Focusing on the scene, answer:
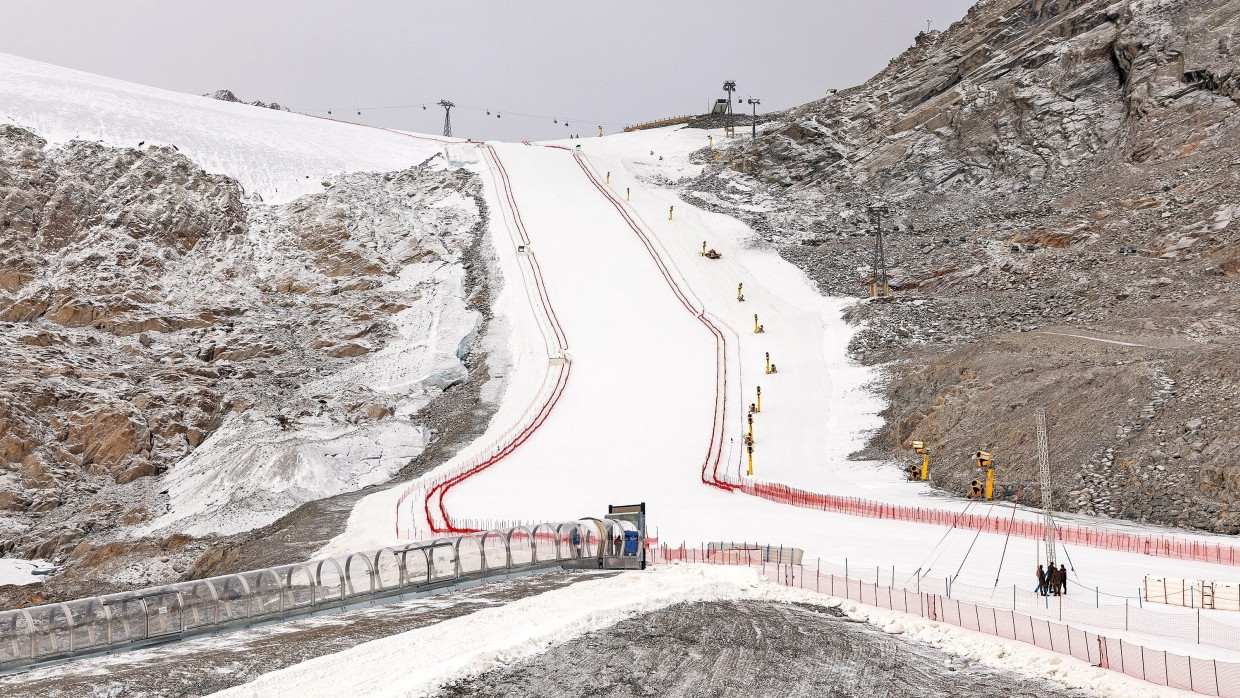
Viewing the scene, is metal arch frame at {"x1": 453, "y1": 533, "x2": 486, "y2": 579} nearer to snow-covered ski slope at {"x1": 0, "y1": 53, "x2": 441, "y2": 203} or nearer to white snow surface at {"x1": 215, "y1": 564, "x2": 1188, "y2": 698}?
white snow surface at {"x1": 215, "y1": 564, "x2": 1188, "y2": 698}

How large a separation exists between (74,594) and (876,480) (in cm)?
2301

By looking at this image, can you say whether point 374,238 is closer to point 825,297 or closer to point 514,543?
point 825,297

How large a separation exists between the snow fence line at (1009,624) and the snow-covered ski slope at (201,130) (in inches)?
1797

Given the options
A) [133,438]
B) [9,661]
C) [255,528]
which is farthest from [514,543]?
[133,438]

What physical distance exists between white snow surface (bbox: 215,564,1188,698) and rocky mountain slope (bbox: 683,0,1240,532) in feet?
36.0

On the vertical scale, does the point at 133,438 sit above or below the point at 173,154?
below

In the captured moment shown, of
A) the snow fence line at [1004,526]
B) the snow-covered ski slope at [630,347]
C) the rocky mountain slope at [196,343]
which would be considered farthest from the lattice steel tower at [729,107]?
the snow fence line at [1004,526]

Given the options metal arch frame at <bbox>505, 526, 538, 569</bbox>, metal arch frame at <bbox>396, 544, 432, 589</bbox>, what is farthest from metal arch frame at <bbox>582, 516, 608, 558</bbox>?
metal arch frame at <bbox>396, 544, 432, 589</bbox>

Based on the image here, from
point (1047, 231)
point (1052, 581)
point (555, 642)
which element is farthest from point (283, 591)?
point (1047, 231)

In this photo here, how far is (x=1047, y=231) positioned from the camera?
45.0 metres

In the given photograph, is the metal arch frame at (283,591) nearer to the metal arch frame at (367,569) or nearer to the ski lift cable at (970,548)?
the metal arch frame at (367,569)

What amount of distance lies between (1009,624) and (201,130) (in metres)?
62.1

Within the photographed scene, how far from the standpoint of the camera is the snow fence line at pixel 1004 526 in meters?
19.5

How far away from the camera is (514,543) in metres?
19.4
